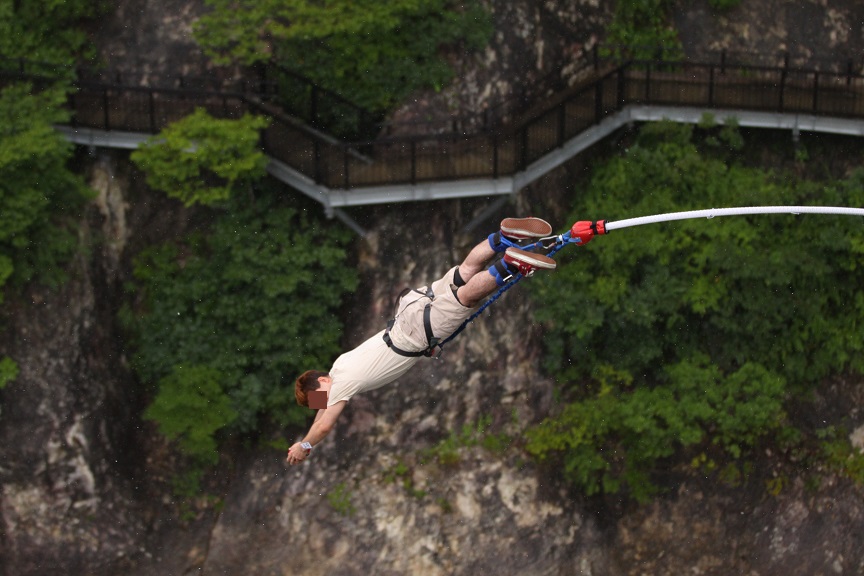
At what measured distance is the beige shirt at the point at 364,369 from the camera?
40.9 ft

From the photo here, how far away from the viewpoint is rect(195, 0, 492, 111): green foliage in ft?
63.8

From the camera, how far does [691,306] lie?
68.8 ft

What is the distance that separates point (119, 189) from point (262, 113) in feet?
9.22

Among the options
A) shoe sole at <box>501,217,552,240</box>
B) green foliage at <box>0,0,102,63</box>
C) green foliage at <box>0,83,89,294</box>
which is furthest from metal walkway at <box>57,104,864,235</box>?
shoe sole at <box>501,217,552,240</box>

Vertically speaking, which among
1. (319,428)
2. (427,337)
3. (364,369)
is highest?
(427,337)

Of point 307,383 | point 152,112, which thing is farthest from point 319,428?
point 152,112

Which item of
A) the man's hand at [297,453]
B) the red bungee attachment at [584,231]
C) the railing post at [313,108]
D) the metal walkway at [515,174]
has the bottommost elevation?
the man's hand at [297,453]

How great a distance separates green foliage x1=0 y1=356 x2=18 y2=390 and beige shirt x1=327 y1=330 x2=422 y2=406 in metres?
9.05

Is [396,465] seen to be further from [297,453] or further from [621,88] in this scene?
[297,453]

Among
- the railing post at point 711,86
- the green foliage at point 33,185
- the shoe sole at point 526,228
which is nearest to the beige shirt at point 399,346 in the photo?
the shoe sole at point 526,228

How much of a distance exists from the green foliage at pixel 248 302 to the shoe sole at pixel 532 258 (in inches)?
363

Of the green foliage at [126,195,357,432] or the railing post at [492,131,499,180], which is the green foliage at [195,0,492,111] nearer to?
the railing post at [492,131,499,180]

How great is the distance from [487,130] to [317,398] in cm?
911

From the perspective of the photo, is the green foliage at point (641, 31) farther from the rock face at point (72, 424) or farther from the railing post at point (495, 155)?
the rock face at point (72, 424)
